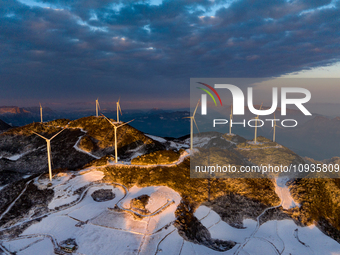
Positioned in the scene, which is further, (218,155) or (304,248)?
(218,155)

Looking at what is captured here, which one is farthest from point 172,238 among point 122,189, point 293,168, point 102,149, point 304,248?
point 102,149

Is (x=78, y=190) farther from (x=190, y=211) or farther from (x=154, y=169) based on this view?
(x=190, y=211)

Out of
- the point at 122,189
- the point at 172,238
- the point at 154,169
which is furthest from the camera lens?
the point at 154,169

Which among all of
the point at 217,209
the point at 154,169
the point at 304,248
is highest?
the point at 154,169

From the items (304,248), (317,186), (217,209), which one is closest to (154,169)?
Result: (217,209)

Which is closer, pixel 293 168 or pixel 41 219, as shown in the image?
pixel 41 219

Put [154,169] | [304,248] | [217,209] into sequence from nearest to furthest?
1. [304,248]
2. [217,209]
3. [154,169]

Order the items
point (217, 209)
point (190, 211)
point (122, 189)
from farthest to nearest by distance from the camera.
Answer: point (122, 189)
point (217, 209)
point (190, 211)

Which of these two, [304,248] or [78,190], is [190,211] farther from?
[78,190]

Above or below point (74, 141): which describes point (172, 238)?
below

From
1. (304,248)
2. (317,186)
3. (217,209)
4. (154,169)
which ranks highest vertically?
(154,169)

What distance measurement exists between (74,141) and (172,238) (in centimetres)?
6893

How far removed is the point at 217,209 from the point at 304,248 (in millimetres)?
17275

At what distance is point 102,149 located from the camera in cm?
8138
